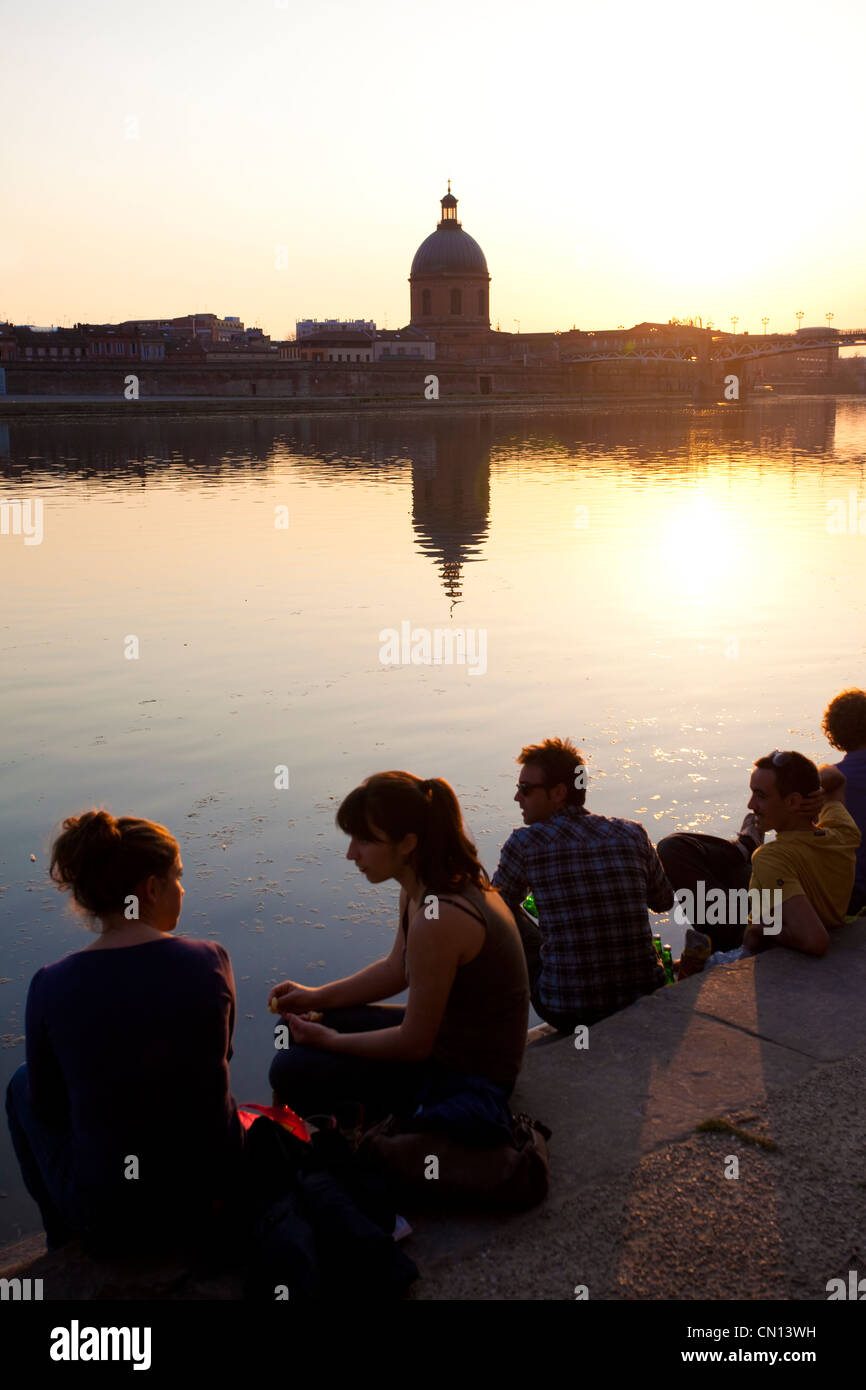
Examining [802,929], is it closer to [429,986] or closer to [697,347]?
[429,986]

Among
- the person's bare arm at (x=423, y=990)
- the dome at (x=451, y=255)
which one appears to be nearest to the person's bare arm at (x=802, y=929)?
the person's bare arm at (x=423, y=990)

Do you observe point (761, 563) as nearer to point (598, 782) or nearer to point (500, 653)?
point (500, 653)

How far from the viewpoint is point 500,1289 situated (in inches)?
103

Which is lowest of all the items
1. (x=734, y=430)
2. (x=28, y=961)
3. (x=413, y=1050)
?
(x=28, y=961)

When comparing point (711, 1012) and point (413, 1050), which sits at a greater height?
point (413, 1050)

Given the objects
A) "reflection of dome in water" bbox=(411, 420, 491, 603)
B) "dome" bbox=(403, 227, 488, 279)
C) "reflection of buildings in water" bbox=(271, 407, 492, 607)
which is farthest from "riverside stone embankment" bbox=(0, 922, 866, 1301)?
"dome" bbox=(403, 227, 488, 279)

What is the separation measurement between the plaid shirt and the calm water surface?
1.00 meters

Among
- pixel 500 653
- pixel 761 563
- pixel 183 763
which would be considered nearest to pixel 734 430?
pixel 761 563

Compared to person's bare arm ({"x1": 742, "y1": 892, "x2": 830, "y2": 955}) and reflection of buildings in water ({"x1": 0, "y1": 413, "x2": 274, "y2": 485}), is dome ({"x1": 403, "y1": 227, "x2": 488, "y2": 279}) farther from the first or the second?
person's bare arm ({"x1": 742, "y1": 892, "x2": 830, "y2": 955})

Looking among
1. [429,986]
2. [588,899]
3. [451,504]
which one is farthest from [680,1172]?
[451,504]

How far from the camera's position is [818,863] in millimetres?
4285

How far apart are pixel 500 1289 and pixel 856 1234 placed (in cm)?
82

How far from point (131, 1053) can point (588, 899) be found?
1600 mm

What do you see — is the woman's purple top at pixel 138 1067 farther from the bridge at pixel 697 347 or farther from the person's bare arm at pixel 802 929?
the bridge at pixel 697 347
